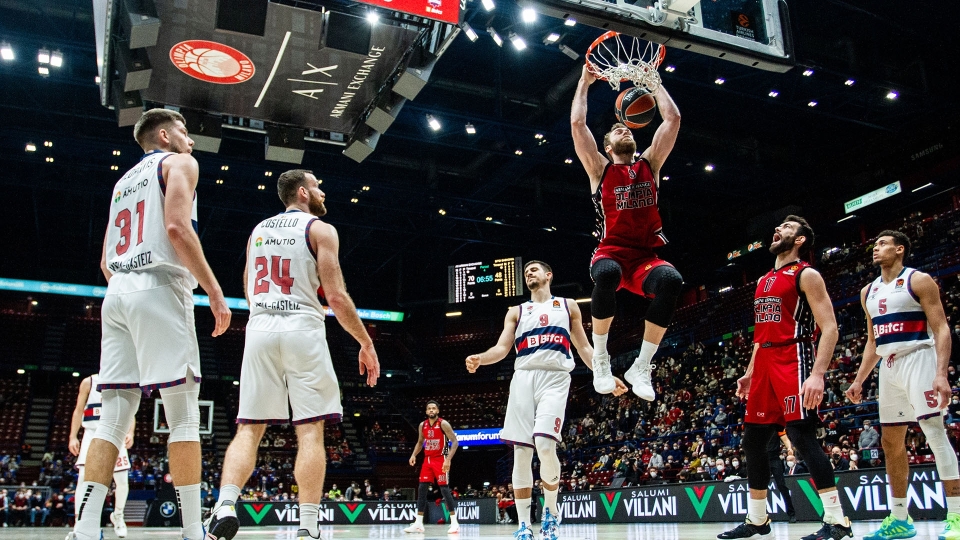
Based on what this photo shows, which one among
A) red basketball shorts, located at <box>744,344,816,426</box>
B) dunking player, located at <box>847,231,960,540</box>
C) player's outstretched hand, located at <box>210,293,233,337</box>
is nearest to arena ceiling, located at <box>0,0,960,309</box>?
dunking player, located at <box>847,231,960,540</box>

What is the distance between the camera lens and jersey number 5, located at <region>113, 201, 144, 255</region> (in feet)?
14.0

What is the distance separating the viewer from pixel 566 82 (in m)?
19.2

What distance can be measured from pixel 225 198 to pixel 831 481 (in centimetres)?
2264

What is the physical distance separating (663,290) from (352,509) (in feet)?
54.1

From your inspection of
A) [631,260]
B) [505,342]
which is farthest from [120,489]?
[631,260]

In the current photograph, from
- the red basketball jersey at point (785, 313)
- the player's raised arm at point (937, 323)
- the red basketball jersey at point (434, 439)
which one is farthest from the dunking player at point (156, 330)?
the red basketball jersey at point (434, 439)

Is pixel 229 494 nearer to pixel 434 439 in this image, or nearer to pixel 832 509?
Result: pixel 832 509

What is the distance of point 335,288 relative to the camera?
4.69 m

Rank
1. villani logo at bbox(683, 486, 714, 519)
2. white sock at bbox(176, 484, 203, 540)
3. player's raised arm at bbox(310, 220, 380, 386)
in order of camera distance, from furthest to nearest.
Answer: villani logo at bbox(683, 486, 714, 519)
player's raised arm at bbox(310, 220, 380, 386)
white sock at bbox(176, 484, 203, 540)

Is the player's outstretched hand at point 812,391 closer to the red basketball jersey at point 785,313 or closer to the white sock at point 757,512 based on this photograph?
the red basketball jersey at point 785,313

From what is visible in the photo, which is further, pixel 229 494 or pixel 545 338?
pixel 545 338

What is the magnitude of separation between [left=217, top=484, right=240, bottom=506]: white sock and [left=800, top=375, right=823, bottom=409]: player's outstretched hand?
152 inches

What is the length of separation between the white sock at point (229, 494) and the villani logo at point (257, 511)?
14.5 m

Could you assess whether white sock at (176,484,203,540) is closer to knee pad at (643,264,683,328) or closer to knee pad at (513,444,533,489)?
knee pad at (643,264,683,328)
